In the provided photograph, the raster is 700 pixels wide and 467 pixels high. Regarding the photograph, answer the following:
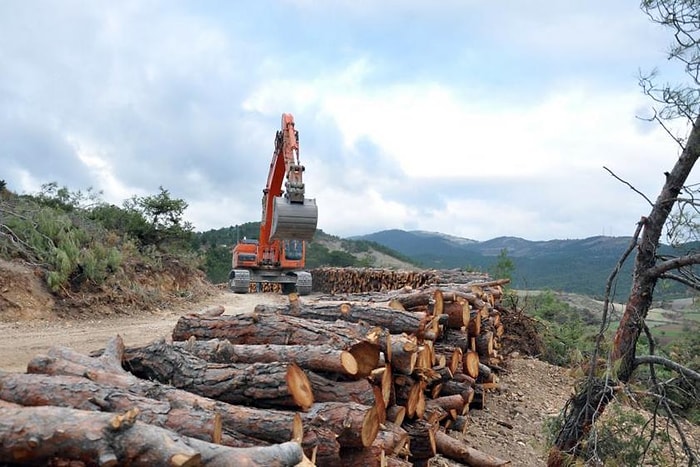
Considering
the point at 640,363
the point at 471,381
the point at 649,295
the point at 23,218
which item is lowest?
the point at 471,381

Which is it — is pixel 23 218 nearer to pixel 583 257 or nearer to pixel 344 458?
pixel 344 458

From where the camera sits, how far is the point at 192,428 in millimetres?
3309

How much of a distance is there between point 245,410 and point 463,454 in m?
2.64

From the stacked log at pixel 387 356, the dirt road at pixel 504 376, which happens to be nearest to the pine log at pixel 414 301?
the stacked log at pixel 387 356

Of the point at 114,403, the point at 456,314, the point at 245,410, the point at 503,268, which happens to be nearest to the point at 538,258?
the point at 503,268

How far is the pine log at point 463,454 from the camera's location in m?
5.37

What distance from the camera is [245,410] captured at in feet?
12.0

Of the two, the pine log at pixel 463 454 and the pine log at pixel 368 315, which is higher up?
the pine log at pixel 368 315

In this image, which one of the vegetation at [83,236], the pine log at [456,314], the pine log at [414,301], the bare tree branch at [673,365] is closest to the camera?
the bare tree branch at [673,365]

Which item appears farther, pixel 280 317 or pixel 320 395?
pixel 280 317

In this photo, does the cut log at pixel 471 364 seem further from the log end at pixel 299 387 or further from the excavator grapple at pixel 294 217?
the excavator grapple at pixel 294 217

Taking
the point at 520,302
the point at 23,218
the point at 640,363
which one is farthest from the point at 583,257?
the point at 640,363

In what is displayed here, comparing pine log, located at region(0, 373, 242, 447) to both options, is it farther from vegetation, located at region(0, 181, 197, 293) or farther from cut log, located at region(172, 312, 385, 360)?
vegetation, located at region(0, 181, 197, 293)

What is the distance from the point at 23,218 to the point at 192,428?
1200 cm
